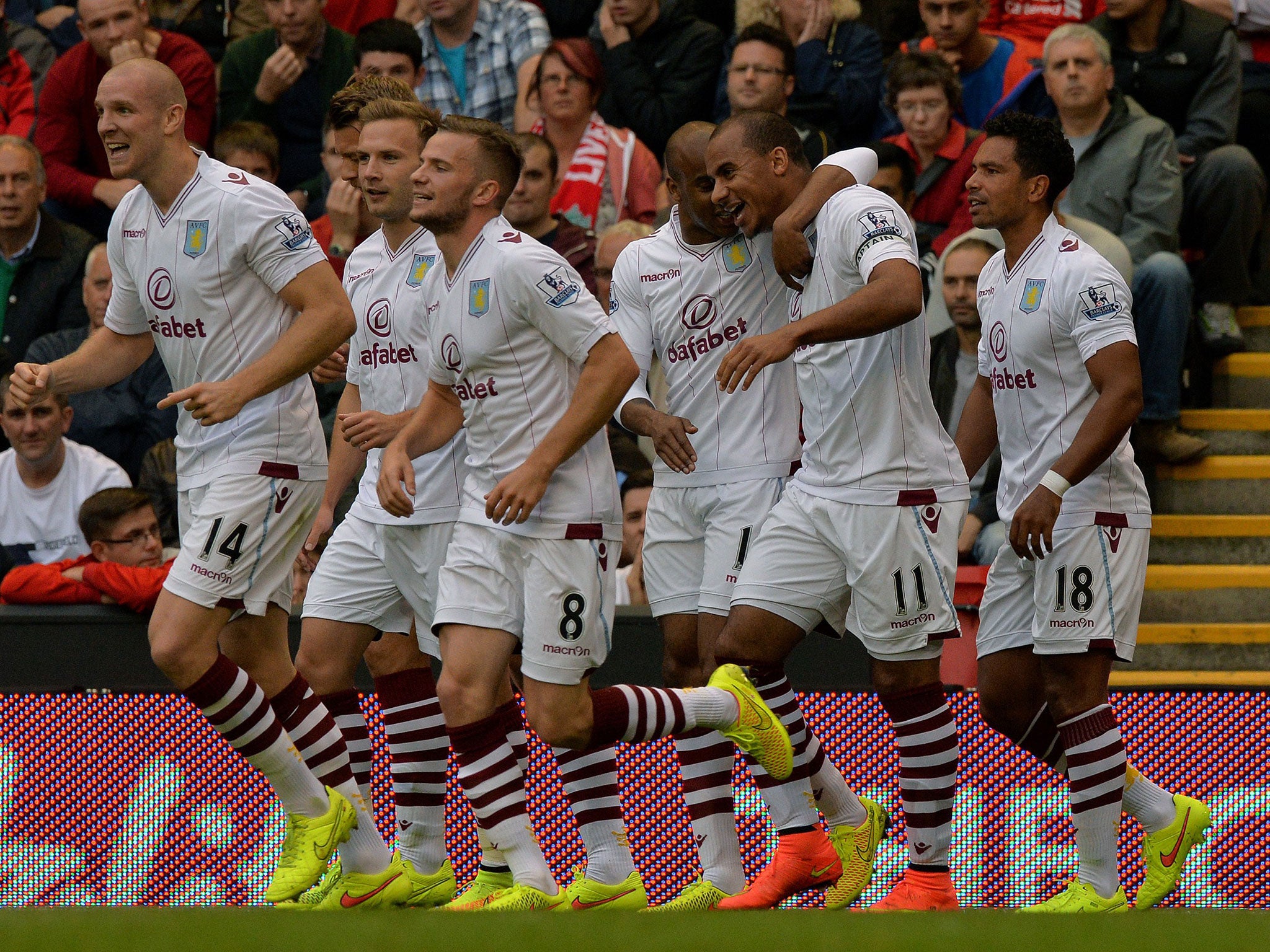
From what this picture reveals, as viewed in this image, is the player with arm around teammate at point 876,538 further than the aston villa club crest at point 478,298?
Yes

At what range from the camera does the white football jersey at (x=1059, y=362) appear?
18.8 ft

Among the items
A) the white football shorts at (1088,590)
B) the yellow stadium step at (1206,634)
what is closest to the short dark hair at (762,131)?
the white football shorts at (1088,590)

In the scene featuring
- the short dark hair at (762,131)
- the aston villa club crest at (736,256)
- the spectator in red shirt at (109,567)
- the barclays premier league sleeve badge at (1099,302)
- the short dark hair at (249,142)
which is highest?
the short dark hair at (762,131)

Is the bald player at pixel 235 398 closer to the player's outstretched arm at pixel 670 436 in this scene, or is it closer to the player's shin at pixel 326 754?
the player's shin at pixel 326 754

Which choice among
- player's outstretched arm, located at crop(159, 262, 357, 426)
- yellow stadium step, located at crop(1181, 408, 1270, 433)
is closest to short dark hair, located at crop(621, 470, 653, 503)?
player's outstretched arm, located at crop(159, 262, 357, 426)

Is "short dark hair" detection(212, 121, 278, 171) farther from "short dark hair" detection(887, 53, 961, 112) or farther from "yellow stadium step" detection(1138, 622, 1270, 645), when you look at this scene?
"yellow stadium step" detection(1138, 622, 1270, 645)

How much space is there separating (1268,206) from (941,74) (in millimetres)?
2147

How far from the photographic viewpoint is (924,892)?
5.76 m

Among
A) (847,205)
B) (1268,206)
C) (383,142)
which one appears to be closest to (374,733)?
(383,142)

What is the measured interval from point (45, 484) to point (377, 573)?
3165 millimetres

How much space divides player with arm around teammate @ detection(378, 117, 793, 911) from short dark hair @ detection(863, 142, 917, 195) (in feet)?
11.9

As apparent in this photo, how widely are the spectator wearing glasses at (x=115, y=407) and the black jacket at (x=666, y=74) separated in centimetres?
320

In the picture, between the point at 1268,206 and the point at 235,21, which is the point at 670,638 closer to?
the point at 1268,206

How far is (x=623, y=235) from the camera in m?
8.71
